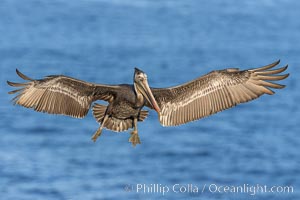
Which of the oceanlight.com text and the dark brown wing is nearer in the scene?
the dark brown wing

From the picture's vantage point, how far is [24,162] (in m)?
24.5

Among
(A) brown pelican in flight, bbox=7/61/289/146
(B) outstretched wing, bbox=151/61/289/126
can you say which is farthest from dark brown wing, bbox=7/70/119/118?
(B) outstretched wing, bbox=151/61/289/126

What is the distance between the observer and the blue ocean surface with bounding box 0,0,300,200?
2344 cm

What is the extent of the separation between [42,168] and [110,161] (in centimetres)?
159

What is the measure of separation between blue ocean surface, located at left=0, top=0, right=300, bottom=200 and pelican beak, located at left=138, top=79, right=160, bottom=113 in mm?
8261

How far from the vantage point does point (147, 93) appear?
45.0 ft

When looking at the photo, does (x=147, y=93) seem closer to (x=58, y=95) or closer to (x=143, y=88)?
(x=143, y=88)

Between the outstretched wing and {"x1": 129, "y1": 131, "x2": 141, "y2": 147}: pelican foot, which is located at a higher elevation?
the outstretched wing

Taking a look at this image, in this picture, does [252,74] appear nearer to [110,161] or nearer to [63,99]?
[63,99]

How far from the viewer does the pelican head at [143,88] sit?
44.8 feet

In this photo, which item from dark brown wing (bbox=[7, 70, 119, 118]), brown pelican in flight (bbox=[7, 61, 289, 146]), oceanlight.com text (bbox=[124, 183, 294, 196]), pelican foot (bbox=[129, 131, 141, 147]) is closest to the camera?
pelican foot (bbox=[129, 131, 141, 147])

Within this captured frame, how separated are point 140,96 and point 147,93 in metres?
0.12

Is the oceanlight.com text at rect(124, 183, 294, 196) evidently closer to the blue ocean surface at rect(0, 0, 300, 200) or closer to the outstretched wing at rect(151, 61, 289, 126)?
the blue ocean surface at rect(0, 0, 300, 200)

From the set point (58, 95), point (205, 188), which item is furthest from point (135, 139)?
point (205, 188)
